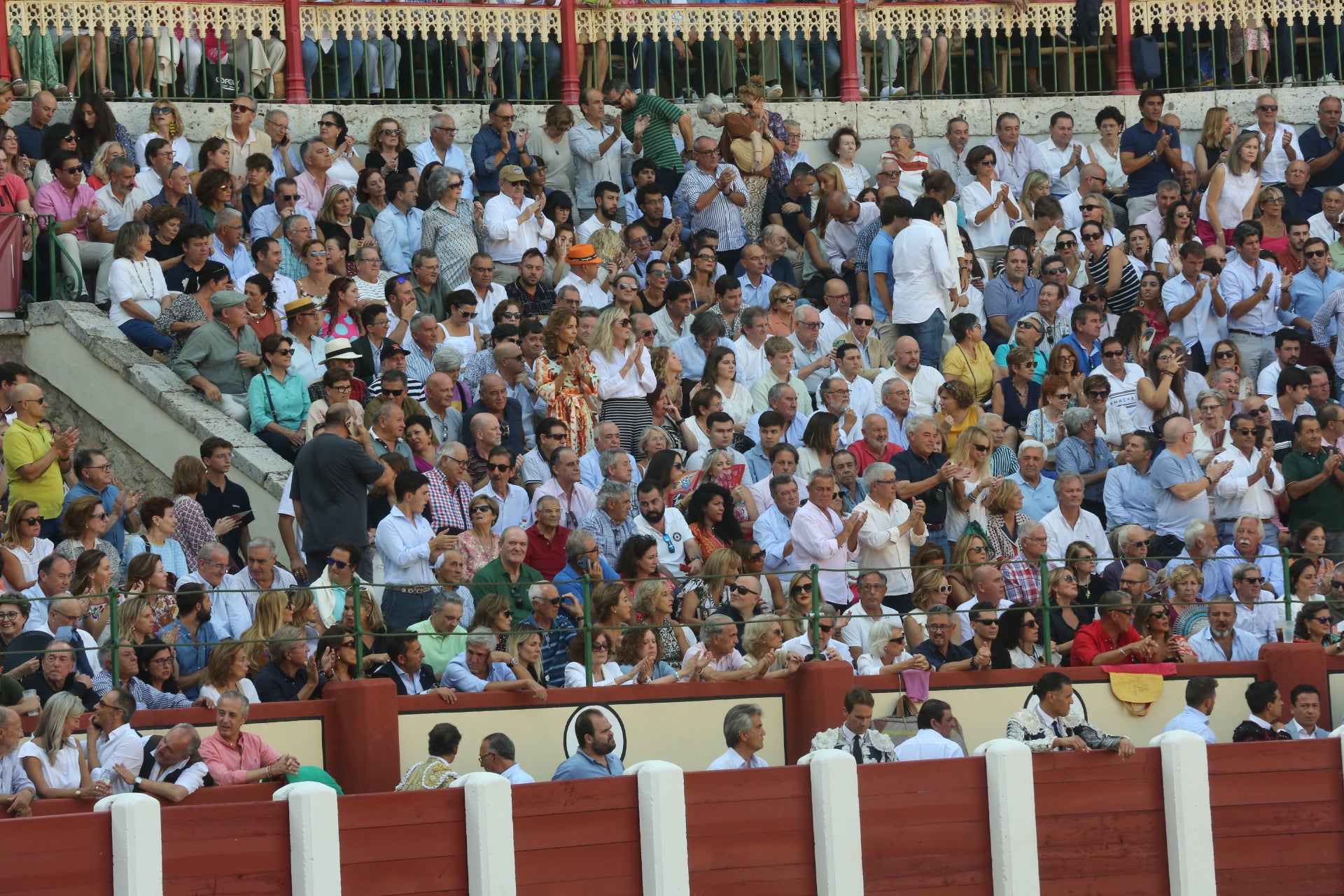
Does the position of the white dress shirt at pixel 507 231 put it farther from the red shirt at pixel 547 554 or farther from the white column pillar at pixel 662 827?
the white column pillar at pixel 662 827

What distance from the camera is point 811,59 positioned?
2277 centimetres

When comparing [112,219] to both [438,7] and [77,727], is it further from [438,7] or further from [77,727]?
[77,727]

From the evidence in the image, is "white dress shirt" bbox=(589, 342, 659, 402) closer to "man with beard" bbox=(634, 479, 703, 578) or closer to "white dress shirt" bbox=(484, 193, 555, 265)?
"man with beard" bbox=(634, 479, 703, 578)

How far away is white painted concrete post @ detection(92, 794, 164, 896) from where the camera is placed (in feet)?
38.6

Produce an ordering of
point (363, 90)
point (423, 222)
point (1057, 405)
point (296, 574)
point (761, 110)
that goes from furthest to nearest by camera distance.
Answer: point (363, 90)
point (761, 110)
point (423, 222)
point (1057, 405)
point (296, 574)

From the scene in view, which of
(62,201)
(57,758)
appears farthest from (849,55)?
(57,758)

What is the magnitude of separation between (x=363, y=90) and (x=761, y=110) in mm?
3642

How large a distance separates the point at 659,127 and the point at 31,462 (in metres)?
7.06

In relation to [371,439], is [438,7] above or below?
above

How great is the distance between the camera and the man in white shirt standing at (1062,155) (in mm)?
21250

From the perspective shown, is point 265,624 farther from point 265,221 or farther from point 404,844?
point 265,221

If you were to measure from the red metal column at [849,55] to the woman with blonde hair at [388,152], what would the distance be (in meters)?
4.58

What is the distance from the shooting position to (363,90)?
2178 cm

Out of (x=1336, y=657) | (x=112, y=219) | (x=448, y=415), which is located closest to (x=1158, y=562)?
(x=1336, y=657)
